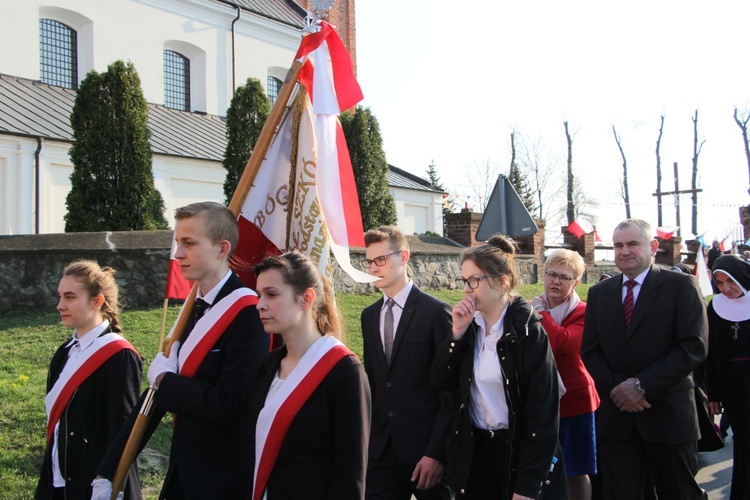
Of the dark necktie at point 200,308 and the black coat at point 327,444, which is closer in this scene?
the black coat at point 327,444

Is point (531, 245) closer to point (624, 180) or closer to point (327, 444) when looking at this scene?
point (327, 444)

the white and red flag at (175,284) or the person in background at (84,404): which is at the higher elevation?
the white and red flag at (175,284)

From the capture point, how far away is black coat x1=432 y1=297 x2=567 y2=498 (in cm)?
363

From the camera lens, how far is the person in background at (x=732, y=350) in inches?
231

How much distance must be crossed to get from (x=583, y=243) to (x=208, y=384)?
19614mm

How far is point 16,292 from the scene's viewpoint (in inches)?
424

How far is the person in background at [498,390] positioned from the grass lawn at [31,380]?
2.71 metres

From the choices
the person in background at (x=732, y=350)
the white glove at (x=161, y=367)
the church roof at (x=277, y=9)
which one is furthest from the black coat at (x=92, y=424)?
the church roof at (x=277, y=9)

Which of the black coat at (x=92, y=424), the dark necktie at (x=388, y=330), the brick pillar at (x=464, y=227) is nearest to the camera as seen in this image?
the black coat at (x=92, y=424)

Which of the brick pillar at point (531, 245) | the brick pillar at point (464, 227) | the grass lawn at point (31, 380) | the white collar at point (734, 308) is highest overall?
the brick pillar at point (464, 227)

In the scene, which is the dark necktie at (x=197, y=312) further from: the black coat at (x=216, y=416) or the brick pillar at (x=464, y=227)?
the brick pillar at (x=464, y=227)

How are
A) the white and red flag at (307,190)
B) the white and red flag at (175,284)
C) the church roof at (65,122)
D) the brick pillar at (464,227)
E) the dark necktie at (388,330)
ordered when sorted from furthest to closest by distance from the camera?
the brick pillar at (464,227) < the church roof at (65,122) < the white and red flag at (175,284) < the dark necktie at (388,330) < the white and red flag at (307,190)

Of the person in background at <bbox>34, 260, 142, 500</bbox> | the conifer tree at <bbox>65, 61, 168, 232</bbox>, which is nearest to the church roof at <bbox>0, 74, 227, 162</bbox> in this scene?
the conifer tree at <bbox>65, 61, 168, 232</bbox>

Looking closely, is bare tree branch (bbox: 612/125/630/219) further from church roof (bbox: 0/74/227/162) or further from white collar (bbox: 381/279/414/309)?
white collar (bbox: 381/279/414/309)
